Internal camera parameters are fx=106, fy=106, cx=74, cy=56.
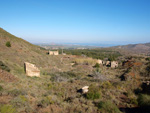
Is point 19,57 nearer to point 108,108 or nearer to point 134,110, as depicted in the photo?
point 108,108

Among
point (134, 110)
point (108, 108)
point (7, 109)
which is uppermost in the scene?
point (7, 109)

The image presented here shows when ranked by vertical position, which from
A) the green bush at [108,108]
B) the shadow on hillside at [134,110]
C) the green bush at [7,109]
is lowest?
the shadow on hillside at [134,110]

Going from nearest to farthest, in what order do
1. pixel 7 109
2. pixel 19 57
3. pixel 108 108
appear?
pixel 7 109, pixel 108 108, pixel 19 57

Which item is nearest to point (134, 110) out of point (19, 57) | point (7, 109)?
point (7, 109)

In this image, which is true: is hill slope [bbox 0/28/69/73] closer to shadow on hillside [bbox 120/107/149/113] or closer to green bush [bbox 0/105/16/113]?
green bush [bbox 0/105/16/113]

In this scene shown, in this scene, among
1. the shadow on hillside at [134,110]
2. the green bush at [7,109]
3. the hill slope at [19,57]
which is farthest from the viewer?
the hill slope at [19,57]

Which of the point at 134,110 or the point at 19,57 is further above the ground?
the point at 19,57

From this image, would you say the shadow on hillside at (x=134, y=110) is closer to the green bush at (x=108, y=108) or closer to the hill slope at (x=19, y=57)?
the green bush at (x=108, y=108)

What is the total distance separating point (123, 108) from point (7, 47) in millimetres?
22866

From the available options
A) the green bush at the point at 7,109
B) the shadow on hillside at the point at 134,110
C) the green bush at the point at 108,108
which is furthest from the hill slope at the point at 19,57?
the shadow on hillside at the point at 134,110

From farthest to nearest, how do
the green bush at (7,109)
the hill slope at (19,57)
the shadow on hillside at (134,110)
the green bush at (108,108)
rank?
1. the hill slope at (19,57)
2. the shadow on hillside at (134,110)
3. the green bush at (108,108)
4. the green bush at (7,109)

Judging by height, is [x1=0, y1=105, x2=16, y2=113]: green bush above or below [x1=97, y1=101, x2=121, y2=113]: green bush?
above

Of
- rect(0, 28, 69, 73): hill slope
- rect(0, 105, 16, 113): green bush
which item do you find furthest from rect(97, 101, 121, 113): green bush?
rect(0, 28, 69, 73): hill slope

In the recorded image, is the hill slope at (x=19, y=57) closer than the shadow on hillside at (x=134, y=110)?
No
